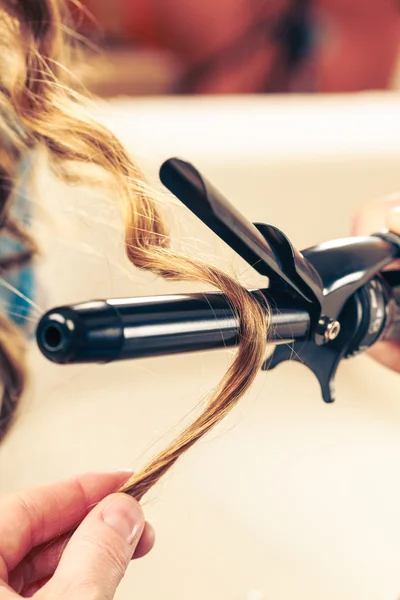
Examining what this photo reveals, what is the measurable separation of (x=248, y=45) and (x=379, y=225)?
0.91 meters

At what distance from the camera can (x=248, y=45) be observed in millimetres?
1312

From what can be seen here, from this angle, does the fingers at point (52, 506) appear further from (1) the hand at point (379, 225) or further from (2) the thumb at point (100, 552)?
(1) the hand at point (379, 225)

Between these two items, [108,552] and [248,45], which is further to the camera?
[248,45]

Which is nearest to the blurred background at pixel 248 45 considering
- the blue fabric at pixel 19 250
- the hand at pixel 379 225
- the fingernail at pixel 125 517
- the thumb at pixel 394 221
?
the blue fabric at pixel 19 250

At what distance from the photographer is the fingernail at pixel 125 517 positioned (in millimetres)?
268

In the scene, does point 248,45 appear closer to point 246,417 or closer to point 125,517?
point 246,417

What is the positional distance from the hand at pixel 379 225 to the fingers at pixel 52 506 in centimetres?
22

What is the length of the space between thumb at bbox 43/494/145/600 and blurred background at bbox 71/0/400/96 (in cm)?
111

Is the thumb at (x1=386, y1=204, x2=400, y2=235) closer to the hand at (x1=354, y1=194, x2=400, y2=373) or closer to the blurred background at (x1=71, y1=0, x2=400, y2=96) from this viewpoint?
the hand at (x1=354, y1=194, x2=400, y2=373)

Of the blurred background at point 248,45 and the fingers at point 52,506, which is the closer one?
the fingers at point 52,506

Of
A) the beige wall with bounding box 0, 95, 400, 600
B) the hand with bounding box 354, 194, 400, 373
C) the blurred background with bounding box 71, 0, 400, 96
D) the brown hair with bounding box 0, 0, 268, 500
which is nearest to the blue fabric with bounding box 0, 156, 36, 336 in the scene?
the beige wall with bounding box 0, 95, 400, 600

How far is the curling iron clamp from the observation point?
19 centimetres

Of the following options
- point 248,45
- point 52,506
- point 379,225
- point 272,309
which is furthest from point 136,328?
point 248,45

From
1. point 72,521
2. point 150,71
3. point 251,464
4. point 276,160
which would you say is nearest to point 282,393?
point 251,464
